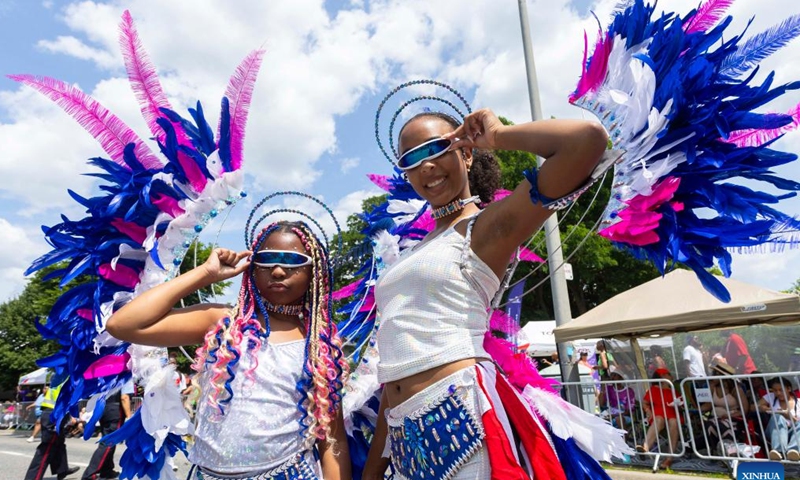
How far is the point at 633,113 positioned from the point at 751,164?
18.3 inches

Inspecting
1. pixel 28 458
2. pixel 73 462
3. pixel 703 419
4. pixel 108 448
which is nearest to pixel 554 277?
pixel 703 419

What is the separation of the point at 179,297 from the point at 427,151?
3.79ft

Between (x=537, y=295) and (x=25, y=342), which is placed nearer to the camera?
(x=537, y=295)

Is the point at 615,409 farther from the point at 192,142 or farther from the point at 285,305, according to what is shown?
the point at 192,142

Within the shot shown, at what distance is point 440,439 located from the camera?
5.29ft

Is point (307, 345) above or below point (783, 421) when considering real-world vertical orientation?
above

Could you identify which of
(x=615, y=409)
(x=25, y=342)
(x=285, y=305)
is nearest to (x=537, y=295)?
(x=615, y=409)

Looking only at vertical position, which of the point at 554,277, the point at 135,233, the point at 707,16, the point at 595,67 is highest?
the point at 554,277

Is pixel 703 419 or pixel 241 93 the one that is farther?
pixel 703 419

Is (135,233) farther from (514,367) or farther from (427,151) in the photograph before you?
(514,367)

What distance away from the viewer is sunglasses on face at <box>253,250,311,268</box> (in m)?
2.32

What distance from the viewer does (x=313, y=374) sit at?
7.22ft

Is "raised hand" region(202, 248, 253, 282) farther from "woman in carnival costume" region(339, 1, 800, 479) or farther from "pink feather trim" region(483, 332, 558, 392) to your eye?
"pink feather trim" region(483, 332, 558, 392)

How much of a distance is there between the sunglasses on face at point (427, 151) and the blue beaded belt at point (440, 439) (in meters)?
0.78
